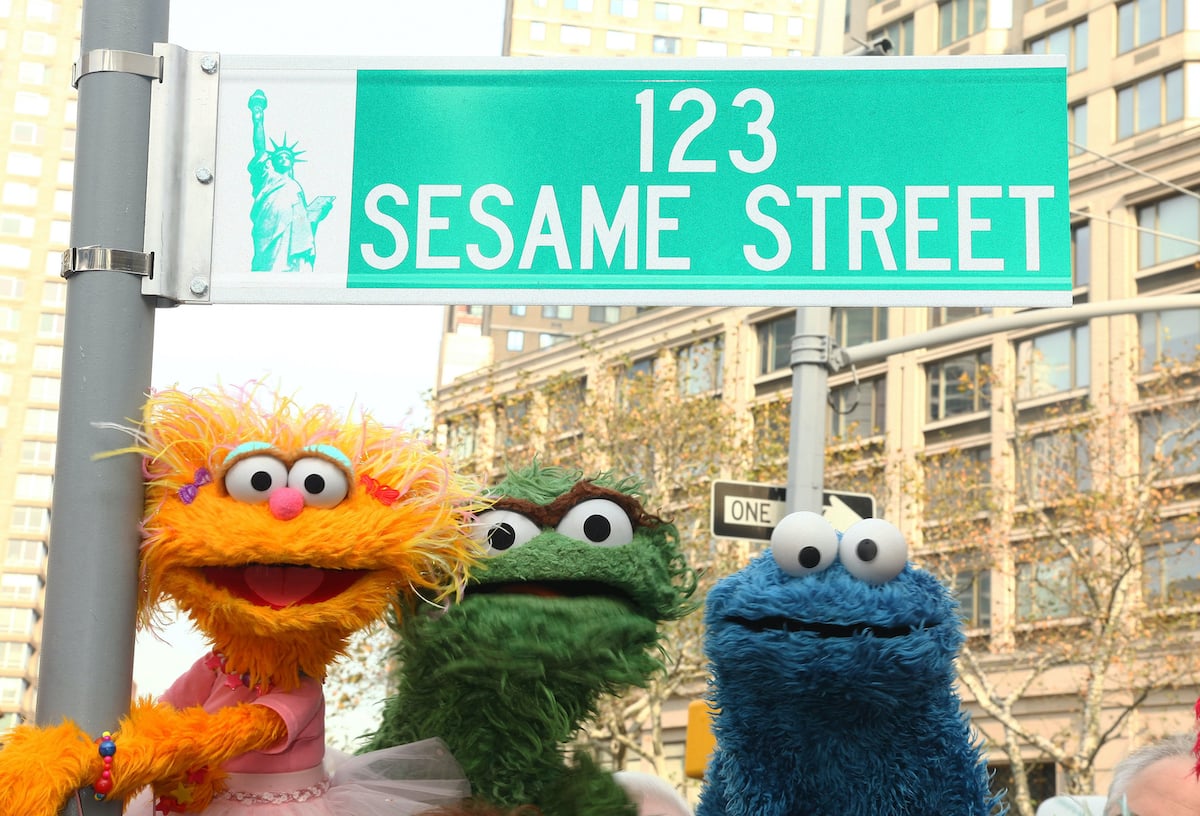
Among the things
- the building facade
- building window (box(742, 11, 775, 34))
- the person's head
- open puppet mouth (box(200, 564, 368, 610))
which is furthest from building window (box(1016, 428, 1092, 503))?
building window (box(742, 11, 775, 34))

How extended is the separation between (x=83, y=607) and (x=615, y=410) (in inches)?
755

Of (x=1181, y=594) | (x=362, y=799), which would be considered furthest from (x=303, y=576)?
(x=1181, y=594)

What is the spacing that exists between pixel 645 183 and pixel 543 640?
946 mm

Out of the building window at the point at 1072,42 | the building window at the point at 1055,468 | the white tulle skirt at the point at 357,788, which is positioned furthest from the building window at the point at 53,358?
the building window at the point at 1072,42

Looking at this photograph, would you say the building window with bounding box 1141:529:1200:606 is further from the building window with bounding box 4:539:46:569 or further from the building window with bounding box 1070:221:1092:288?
the building window with bounding box 4:539:46:569

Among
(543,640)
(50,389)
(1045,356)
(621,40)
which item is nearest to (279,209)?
(543,640)

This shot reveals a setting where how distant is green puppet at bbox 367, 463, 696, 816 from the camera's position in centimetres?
283

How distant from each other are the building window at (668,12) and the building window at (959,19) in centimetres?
3498

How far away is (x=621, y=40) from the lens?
216 feet

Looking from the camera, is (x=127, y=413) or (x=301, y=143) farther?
(x=301, y=143)

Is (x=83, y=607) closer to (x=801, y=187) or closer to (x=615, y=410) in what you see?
(x=801, y=187)

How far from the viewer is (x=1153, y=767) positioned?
2871 mm

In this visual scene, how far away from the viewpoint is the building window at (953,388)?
3033cm

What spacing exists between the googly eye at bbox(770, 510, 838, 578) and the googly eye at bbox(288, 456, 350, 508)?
33.5 inches
